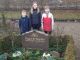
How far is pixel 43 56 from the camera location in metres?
13.3

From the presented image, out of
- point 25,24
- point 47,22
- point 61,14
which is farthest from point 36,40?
point 61,14

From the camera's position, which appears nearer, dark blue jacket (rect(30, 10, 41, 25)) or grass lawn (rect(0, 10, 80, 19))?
dark blue jacket (rect(30, 10, 41, 25))

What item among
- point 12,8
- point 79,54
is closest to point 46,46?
point 79,54

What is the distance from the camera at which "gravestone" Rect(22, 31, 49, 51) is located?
15.0m

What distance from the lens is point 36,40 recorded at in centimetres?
1516

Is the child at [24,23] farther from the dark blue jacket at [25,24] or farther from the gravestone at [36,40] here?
the gravestone at [36,40]

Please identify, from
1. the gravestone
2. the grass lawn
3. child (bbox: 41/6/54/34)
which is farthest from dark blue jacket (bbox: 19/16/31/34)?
the grass lawn

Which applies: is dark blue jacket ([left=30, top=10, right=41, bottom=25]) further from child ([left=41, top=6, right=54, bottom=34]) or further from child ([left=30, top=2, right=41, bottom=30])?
child ([left=41, top=6, right=54, bottom=34])

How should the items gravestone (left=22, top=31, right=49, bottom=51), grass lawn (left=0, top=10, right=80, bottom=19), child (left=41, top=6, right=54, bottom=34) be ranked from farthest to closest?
grass lawn (left=0, top=10, right=80, bottom=19) → child (left=41, top=6, right=54, bottom=34) → gravestone (left=22, top=31, right=49, bottom=51)

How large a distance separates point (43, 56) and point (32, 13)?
120 inches

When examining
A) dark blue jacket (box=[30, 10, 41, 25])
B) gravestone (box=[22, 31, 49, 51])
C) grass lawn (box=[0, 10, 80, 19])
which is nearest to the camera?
gravestone (box=[22, 31, 49, 51])

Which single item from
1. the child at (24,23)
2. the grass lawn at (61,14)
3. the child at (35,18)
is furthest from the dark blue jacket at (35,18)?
the grass lawn at (61,14)

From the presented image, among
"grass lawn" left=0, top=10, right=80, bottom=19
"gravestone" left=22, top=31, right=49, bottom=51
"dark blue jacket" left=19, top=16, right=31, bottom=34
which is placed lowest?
"grass lawn" left=0, top=10, right=80, bottom=19

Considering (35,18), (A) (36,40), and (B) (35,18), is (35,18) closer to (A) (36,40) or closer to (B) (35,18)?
(B) (35,18)
